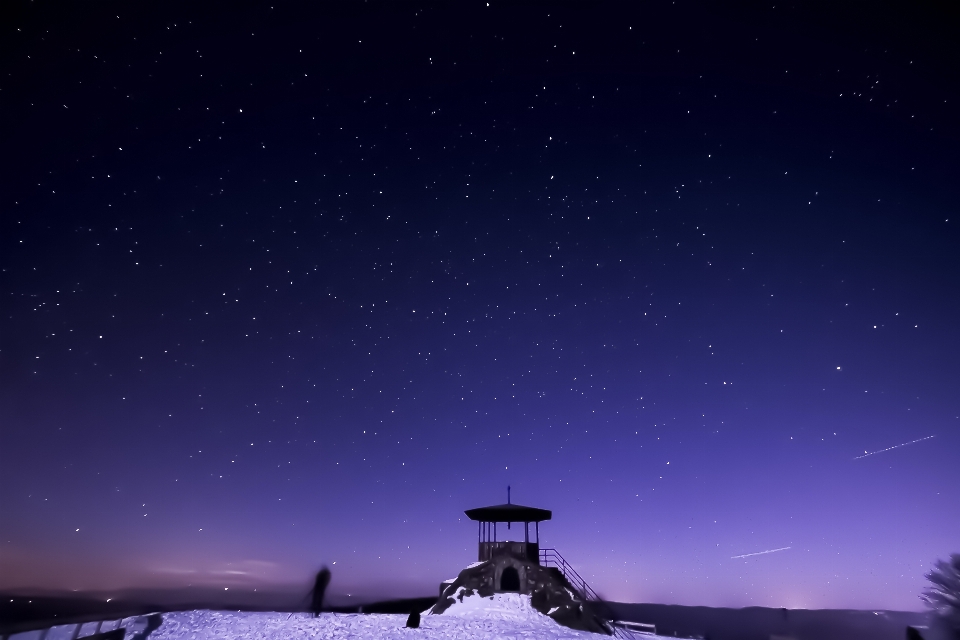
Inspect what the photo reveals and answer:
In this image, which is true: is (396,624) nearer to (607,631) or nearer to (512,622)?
(512,622)

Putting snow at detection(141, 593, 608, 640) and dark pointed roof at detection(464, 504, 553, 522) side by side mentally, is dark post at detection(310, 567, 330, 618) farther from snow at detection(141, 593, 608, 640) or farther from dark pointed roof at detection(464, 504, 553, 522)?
dark pointed roof at detection(464, 504, 553, 522)

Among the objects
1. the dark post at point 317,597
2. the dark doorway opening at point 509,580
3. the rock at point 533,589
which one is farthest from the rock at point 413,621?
the dark doorway opening at point 509,580

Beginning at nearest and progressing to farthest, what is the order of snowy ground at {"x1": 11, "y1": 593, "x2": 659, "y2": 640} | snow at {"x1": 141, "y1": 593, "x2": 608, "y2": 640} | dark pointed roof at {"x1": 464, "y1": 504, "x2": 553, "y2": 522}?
snowy ground at {"x1": 11, "y1": 593, "x2": 659, "y2": 640} < snow at {"x1": 141, "y1": 593, "x2": 608, "y2": 640} < dark pointed roof at {"x1": 464, "y1": 504, "x2": 553, "y2": 522}

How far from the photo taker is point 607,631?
2766 centimetres

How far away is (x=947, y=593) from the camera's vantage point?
1972 cm

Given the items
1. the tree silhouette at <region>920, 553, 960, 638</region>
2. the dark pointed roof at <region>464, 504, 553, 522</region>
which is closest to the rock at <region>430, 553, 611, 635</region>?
the dark pointed roof at <region>464, 504, 553, 522</region>

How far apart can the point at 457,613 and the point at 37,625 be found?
19485mm

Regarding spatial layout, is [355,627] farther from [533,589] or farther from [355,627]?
[533,589]

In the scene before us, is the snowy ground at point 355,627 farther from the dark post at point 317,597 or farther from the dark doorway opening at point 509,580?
the dark doorway opening at point 509,580

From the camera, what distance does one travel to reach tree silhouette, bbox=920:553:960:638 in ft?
62.9

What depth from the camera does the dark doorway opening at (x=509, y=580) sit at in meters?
32.7

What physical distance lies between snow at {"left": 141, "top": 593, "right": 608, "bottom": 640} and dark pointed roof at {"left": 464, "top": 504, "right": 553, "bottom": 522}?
8907 mm

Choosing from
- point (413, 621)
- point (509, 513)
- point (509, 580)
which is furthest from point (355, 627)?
point (509, 513)

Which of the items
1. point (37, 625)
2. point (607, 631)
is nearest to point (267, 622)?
point (37, 625)
